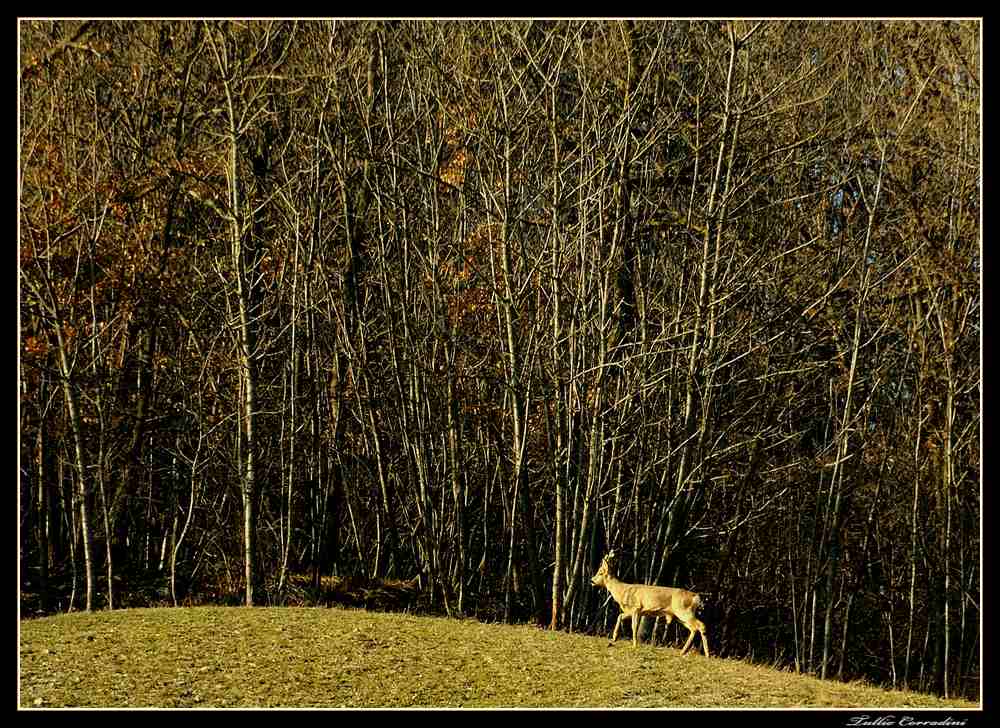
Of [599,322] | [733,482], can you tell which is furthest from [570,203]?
[733,482]

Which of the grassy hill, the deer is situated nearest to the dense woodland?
the deer

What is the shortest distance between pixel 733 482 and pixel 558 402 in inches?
188

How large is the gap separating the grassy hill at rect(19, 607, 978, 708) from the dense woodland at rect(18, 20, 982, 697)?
2.46 meters

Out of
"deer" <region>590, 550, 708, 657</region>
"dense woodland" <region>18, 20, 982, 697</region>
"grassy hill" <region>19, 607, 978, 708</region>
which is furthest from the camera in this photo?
"dense woodland" <region>18, 20, 982, 697</region>

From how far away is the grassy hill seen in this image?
28.8ft

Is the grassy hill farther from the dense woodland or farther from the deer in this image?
the dense woodland

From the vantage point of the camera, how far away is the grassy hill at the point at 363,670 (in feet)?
28.8

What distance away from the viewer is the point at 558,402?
13.4 meters

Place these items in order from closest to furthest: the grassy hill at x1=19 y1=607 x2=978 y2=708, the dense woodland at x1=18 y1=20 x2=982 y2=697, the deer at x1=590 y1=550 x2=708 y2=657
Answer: the grassy hill at x1=19 y1=607 x2=978 y2=708 → the deer at x1=590 y1=550 x2=708 y2=657 → the dense woodland at x1=18 y1=20 x2=982 y2=697

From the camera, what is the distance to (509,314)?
42.2 ft

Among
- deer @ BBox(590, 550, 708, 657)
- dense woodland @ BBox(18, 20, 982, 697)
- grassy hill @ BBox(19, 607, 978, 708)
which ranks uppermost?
dense woodland @ BBox(18, 20, 982, 697)

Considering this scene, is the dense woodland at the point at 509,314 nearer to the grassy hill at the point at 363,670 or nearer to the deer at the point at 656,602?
the deer at the point at 656,602

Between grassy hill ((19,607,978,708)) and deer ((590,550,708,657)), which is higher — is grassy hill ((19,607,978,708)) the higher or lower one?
the lower one

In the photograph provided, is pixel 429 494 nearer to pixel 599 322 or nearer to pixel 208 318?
pixel 599 322
